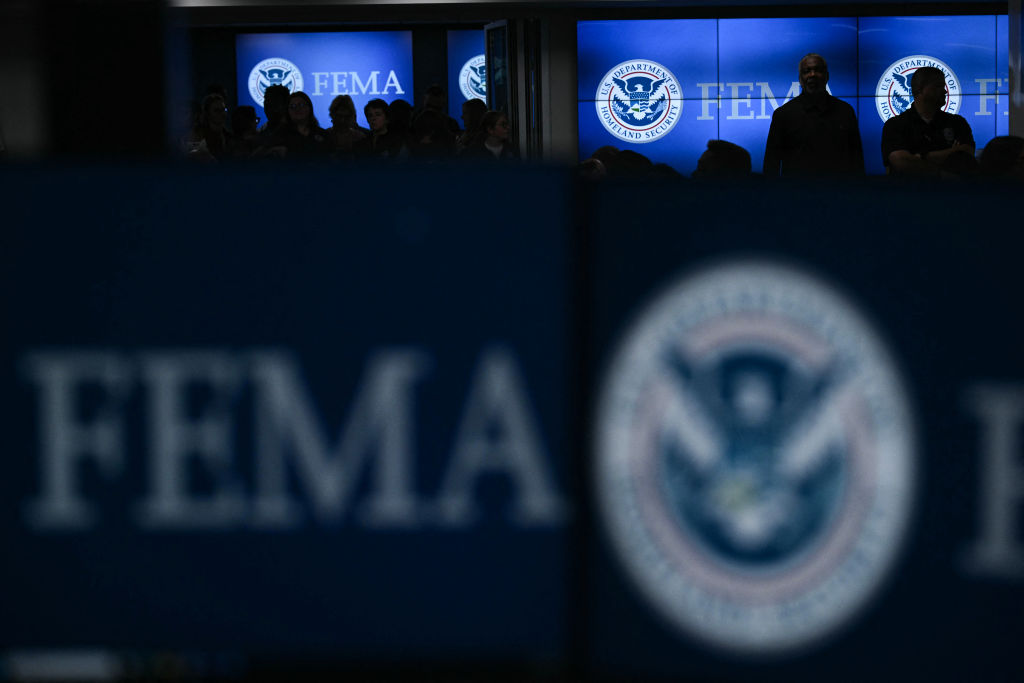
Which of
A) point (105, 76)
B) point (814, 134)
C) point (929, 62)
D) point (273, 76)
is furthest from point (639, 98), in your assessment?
point (105, 76)

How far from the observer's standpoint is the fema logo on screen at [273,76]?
1603 cm

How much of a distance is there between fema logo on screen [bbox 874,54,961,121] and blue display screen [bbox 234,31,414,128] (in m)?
5.95

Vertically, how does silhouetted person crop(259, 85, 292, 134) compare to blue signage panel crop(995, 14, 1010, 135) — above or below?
below

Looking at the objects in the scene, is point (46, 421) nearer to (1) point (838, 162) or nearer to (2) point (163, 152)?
(2) point (163, 152)

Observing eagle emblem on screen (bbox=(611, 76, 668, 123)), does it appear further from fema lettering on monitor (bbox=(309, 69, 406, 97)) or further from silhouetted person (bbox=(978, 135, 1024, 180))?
silhouetted person (bbox=(978, 135, 1024, 180))

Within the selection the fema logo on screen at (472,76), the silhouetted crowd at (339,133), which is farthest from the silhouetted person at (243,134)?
the fema logo on screen at (472,76)

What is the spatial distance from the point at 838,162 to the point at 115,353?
18.0ft

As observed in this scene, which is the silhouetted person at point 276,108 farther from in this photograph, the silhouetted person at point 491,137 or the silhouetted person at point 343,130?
the silhouetted person at point 491,137

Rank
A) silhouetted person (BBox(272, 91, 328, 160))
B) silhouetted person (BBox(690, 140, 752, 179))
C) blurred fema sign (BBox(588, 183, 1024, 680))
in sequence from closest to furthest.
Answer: blurred fema sign (BBox(588, 183, 1024, 680)), silhouetted person (BBox(690, 140, 752, 179)), silhouetted person (BBox(272, 91, 328, 160))

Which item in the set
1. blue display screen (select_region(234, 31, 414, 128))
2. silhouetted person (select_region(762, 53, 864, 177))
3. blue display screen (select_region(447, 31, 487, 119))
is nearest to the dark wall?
silhouetted person (select_region(762, 53, 864, 177))

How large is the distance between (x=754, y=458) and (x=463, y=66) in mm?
14488

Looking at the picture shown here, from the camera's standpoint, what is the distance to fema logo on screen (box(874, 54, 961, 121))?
44.9 ft

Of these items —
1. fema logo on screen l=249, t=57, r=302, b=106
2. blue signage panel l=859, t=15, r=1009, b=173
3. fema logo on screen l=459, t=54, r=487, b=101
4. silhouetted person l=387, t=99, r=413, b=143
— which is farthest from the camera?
fema logo on screen l=459, t=54, r=487, b=101

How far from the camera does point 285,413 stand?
2.88 m
